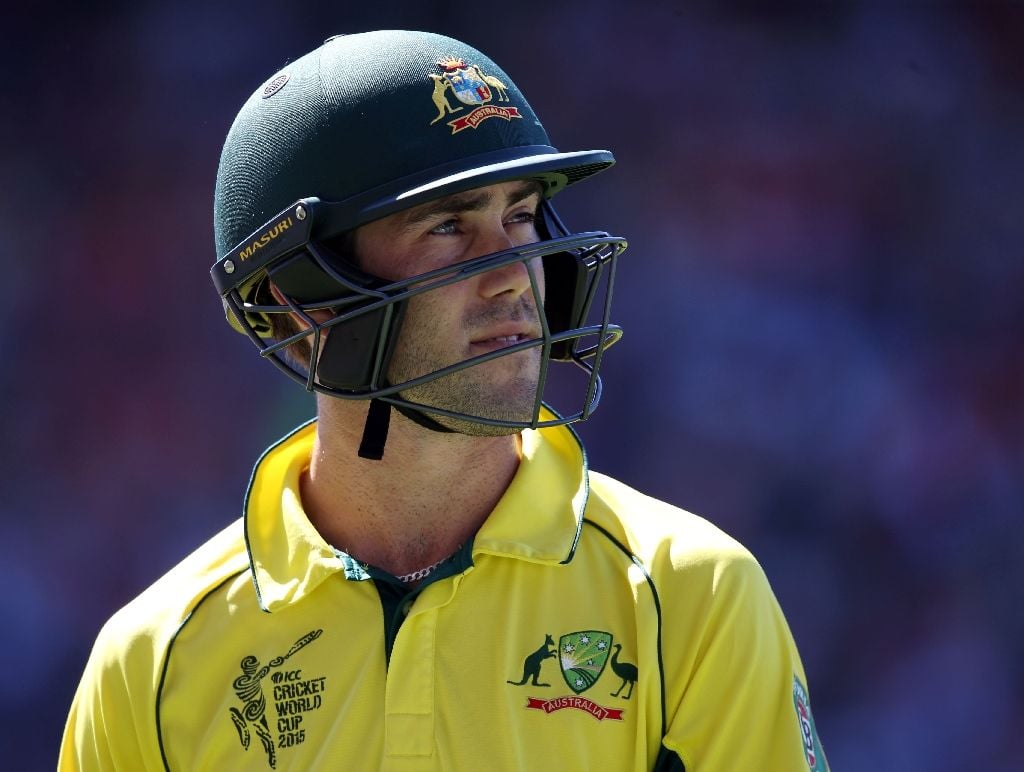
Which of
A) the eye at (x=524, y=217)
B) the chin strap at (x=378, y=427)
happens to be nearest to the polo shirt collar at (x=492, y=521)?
the chin strap at (x=378, y=427)

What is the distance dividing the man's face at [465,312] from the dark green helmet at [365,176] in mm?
37

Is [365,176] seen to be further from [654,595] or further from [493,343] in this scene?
[654,595]

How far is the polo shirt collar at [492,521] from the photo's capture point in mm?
2012

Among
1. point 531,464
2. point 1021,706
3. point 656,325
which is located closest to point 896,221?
point 656,325

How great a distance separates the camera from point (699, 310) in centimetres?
402

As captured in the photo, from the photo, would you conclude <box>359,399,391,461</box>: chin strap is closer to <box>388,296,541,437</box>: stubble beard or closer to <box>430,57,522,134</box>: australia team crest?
<box>388,296,541,437</box>: stubble beard

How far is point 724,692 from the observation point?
1.86 metres

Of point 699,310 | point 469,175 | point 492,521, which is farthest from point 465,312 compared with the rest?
point 699,310

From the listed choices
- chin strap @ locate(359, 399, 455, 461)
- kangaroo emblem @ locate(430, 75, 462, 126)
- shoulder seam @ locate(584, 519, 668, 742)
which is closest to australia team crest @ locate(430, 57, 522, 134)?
kangaroo emblem @ locate(430, 75, 462, 126)

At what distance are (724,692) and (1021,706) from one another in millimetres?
2268

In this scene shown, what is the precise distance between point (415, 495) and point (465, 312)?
0.29 metres

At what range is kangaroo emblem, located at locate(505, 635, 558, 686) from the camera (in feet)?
6.23

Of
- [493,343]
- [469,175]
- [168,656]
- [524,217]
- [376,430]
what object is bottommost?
[168,656]

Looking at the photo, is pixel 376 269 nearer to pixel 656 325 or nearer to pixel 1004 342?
pixel 656 325
